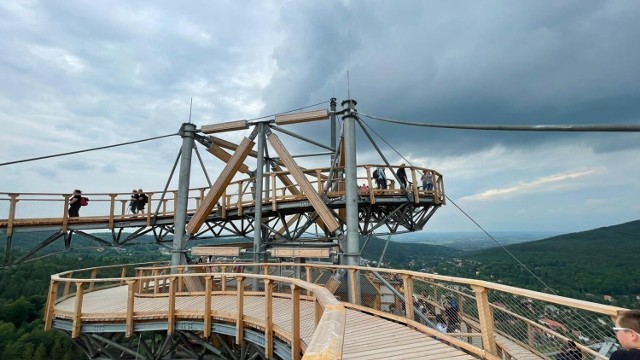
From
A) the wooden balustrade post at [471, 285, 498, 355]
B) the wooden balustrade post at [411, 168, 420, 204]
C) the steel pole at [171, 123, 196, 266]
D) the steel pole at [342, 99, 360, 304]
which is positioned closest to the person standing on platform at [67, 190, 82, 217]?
the steel pole at [171, 123, 196, 266]

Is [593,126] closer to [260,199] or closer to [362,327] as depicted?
[362,327]

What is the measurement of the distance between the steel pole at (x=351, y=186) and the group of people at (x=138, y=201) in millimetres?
10231

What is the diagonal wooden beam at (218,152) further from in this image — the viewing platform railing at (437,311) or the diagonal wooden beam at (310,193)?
the viewing platform railing at (437,311)

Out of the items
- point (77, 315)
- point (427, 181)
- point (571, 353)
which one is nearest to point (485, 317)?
point (571, 353)

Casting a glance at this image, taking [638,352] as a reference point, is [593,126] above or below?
above

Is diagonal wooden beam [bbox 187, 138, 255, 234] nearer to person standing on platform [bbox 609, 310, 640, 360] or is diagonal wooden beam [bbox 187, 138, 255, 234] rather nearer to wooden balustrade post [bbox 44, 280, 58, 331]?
wooden balustrade post [bbox 44, 280, 58, 331]

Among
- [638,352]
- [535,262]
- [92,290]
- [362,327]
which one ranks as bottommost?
[535,262]

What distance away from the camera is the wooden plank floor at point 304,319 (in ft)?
14.1

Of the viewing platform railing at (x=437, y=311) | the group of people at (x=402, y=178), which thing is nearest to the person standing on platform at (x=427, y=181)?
Answer: the group of people at (x=402, y=178)

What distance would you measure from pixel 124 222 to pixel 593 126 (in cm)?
1605

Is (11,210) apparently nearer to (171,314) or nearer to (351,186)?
(171,314)

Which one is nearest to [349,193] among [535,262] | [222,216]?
[222,216]

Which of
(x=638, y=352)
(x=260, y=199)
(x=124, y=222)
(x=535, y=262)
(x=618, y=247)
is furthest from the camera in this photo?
(x=618, y=247)

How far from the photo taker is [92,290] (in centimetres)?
1267
